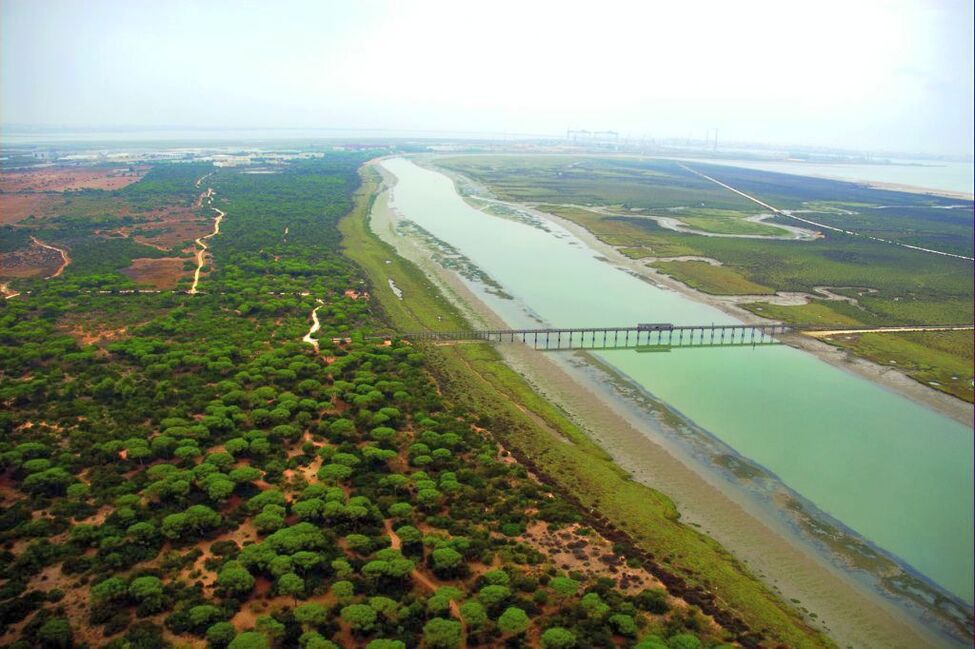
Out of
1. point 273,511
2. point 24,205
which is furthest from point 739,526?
point 24,205

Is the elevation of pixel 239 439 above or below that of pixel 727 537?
above

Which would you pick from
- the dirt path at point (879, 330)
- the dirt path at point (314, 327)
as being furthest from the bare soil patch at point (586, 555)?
the dirt path at point (879, 330)

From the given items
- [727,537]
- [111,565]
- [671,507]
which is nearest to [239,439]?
[111,565]

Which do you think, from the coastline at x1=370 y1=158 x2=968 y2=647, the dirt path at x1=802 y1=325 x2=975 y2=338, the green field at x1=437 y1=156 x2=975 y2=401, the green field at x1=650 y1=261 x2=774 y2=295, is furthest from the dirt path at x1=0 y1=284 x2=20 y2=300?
the dirt path at x1=802 y1=325 x2=975 y2=338

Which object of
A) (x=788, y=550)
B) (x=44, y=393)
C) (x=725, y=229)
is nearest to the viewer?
(x=788, y=550)

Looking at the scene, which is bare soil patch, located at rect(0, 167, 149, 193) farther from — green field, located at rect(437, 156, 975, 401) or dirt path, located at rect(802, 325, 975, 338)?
dirt path, located at rect(802, 325, 975, 338)

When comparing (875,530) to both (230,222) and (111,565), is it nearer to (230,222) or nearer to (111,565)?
(111,565)

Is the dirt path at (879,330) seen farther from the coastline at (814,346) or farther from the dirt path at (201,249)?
the dirt path at (201,249)
